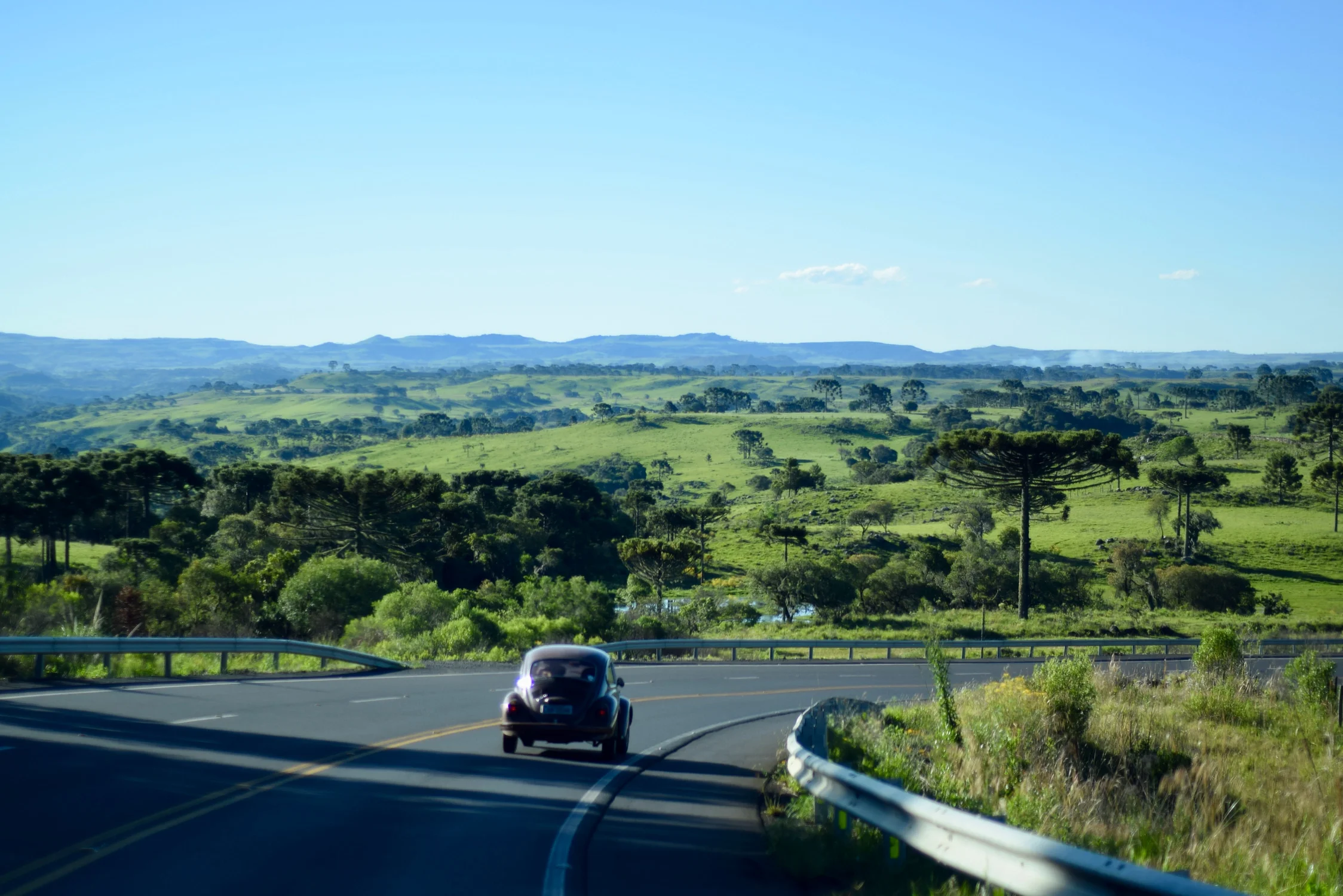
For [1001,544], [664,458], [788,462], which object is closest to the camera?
[1001,544]

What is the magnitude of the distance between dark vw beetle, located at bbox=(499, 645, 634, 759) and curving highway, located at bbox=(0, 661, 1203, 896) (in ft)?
1.24

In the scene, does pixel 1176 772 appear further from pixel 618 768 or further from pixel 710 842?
pixel 618 768

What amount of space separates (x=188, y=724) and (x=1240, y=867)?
1231 centimetres

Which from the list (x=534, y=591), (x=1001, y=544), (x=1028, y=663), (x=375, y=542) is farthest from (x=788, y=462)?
(x=1028, y=663)

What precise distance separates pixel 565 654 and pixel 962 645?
22206 millimetres

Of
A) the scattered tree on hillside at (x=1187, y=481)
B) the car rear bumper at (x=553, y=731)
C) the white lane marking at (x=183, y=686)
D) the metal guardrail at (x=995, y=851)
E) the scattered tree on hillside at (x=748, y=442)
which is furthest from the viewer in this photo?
the scattered tree on hillside at (x=748, y=442)

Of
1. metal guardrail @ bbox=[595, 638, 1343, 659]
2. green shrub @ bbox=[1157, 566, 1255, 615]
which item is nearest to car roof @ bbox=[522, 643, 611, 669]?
metal guardrail @ bbox=[595, 638, 1343, 659]

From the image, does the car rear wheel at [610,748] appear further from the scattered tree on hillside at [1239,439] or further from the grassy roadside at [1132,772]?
the scattered tree on hillside at [1239,439]

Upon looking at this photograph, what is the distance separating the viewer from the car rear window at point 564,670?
47.2ft

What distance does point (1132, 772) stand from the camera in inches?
473

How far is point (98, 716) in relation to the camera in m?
14.9

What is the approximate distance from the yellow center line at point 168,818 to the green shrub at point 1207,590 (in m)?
53.7


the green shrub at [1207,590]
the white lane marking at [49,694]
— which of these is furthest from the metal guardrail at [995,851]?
the green shrub at [1207,590]

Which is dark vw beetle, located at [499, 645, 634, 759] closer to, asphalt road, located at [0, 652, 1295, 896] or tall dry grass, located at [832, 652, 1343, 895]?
asphalt road, located at [0, 652, 1295, 896]
